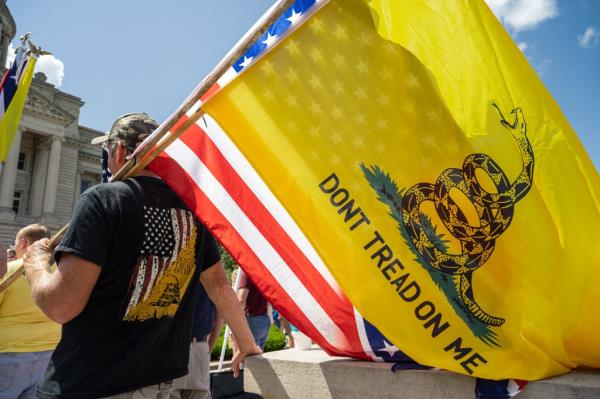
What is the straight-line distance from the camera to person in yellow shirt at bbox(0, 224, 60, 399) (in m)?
3.66

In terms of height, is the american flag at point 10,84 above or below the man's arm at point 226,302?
above

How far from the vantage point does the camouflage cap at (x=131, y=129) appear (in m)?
2.21

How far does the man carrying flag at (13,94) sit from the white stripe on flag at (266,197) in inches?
187

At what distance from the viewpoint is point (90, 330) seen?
1.73m

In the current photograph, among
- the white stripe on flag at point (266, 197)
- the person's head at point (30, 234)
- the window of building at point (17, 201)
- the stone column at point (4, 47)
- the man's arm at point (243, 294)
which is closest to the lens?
the white stripe on flag at point (266, 197)

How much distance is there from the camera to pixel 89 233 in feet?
5.59

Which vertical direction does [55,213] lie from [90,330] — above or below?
above

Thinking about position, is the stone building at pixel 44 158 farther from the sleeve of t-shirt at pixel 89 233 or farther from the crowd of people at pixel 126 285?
the sleeve of t-shirt at pixel 89 233

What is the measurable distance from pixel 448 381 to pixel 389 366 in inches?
11.6

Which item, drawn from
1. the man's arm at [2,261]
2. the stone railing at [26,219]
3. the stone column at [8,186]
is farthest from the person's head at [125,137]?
the stone railing at [26,219]

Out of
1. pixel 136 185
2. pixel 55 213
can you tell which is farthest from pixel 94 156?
pixel 136 185

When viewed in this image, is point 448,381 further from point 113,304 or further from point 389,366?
point 113,304

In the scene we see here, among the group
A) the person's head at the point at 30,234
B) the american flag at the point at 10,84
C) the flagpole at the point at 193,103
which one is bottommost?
the flagpole at the point at 193,103

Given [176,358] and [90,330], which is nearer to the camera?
[90,330]
